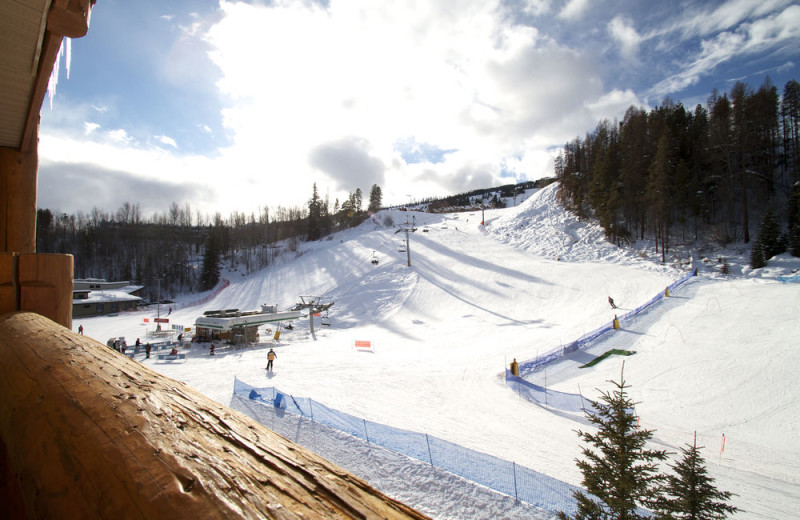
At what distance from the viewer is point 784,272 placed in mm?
28781

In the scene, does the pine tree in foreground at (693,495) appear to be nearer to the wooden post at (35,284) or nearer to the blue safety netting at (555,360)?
the blue safety netting at (555,360)

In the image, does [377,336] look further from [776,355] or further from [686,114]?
[686,114]

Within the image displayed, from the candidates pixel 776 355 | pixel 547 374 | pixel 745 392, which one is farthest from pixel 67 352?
pixel 776 355

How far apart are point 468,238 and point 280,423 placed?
151 feet

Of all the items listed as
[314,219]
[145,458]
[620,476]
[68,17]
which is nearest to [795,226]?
[620,476]

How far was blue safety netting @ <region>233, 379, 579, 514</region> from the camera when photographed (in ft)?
24.4

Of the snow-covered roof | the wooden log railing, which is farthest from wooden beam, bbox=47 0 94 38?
the snow-covered roof

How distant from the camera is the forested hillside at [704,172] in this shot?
40.2m

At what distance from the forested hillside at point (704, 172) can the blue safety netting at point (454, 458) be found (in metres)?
40.0

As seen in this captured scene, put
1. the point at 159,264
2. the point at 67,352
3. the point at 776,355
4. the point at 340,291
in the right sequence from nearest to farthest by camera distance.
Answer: the point at 67,352 → the point at 776,355 → the point at 340,291 → the point at 159,264

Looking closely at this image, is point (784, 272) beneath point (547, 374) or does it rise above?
above

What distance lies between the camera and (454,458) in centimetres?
852

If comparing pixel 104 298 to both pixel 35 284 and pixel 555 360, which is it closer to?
pixel 555 360

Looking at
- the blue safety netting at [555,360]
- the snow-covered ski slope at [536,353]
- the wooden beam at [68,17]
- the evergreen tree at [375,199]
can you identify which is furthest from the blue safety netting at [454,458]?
the evergreen tree at [375,199]
